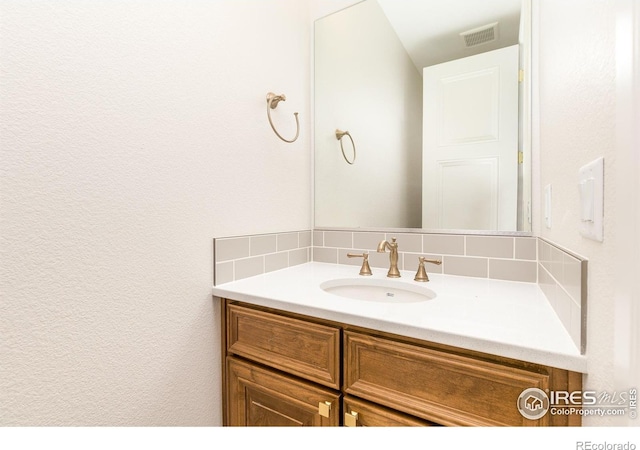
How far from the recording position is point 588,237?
0.49 m

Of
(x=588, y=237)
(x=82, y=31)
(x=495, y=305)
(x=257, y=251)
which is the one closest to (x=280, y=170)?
(x=257, y=251)

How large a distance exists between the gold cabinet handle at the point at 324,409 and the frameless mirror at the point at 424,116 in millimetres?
779

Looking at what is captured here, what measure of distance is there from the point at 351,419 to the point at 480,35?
55.7 inches

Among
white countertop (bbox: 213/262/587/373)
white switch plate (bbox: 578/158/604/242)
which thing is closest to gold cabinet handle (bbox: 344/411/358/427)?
white countertop (bbox: 213/262/587/373)

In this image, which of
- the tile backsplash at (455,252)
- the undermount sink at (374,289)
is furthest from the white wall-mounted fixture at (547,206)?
the undermount sink at (374,289)

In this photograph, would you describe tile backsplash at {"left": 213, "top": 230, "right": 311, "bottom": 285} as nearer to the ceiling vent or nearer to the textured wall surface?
the textured wall surface

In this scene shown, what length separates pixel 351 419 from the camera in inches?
29.1

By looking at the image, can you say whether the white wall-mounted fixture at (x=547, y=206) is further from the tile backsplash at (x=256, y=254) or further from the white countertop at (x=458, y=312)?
the tile backsplash at (x=256, y=254)

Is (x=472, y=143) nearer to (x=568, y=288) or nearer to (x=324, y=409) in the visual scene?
(x=568, y=288)

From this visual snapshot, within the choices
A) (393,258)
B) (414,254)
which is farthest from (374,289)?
(414,254)

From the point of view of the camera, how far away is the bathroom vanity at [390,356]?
0.58 metres

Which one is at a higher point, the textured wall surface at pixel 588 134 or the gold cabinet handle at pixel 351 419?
the textured wall surface at pixel 588 134
